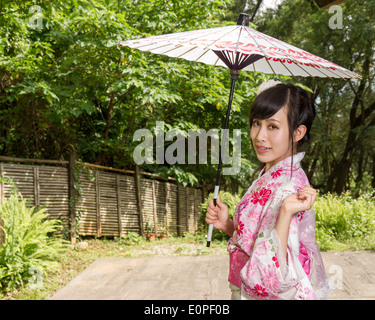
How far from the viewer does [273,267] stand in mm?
1740

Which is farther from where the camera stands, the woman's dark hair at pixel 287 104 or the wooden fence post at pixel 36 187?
the wooden fence post at pixel 36 187

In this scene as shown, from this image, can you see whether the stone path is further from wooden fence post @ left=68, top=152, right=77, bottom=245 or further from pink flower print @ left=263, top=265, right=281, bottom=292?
pink flower print @ left=263, top=265, right=281, bottom=292

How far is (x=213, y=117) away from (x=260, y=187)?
996cm

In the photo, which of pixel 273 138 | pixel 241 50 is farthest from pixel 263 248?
pixel 241 50

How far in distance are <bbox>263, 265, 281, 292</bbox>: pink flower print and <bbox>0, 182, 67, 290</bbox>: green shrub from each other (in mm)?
4938

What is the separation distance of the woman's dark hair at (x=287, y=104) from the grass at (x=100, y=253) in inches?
189

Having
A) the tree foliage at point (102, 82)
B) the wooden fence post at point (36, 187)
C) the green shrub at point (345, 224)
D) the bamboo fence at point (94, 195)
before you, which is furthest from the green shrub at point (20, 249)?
the green shrub at point (345, 224)

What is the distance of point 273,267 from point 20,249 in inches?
213

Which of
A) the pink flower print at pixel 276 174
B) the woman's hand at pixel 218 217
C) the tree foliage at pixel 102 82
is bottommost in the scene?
the woman's hand at pixel 218 217

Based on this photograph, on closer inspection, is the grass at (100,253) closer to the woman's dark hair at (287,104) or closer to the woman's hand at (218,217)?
the woman's hand at (218,217)

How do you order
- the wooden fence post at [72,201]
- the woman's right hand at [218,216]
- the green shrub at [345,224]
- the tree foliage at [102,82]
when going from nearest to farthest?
the woman's right hand at [218,216], the tree foliage at [102,82], the green shrub at [345,224], the wooden fence post at [72,201]

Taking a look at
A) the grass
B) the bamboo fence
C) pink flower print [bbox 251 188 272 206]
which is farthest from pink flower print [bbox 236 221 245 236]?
the bamboo fence

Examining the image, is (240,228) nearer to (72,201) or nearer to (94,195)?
(72,201)

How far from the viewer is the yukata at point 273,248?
1.75 meters
